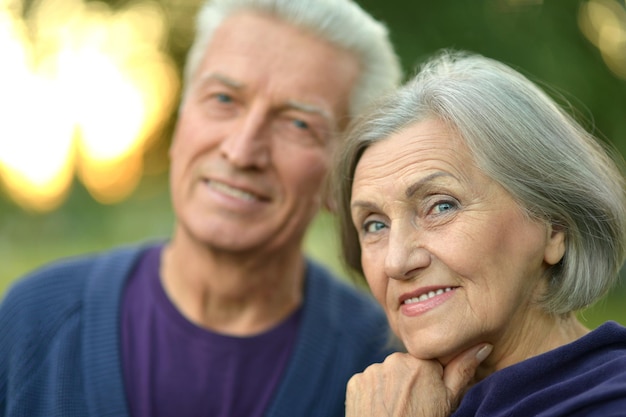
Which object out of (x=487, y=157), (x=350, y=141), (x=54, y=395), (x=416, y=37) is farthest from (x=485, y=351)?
(x=416, y=37)

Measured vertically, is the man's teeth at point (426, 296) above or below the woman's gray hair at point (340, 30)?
below

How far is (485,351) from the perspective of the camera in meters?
2.33

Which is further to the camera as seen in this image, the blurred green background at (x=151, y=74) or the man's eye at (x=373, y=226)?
the blurred green background at (x=151, y=74)

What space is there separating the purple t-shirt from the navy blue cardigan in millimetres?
83

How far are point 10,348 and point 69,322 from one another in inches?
9.2

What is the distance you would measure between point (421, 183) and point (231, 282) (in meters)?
1.32

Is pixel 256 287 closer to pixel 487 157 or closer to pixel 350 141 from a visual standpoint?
pixel 350 141

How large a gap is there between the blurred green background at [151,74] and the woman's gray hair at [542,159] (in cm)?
52

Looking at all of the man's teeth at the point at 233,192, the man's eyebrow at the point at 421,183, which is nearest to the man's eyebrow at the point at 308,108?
the man's teeth at the point at 233,192

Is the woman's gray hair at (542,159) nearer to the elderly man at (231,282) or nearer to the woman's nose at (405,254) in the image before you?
the woman's nose at (405,254)

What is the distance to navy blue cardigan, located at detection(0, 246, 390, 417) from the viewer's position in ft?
9.96

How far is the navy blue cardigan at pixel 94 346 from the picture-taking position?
9.96 feet

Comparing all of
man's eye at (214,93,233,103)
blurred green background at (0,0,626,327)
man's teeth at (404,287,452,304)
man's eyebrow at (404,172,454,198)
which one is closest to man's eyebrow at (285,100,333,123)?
man's eye at (214,93,233,103)

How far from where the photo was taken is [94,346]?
314cm
